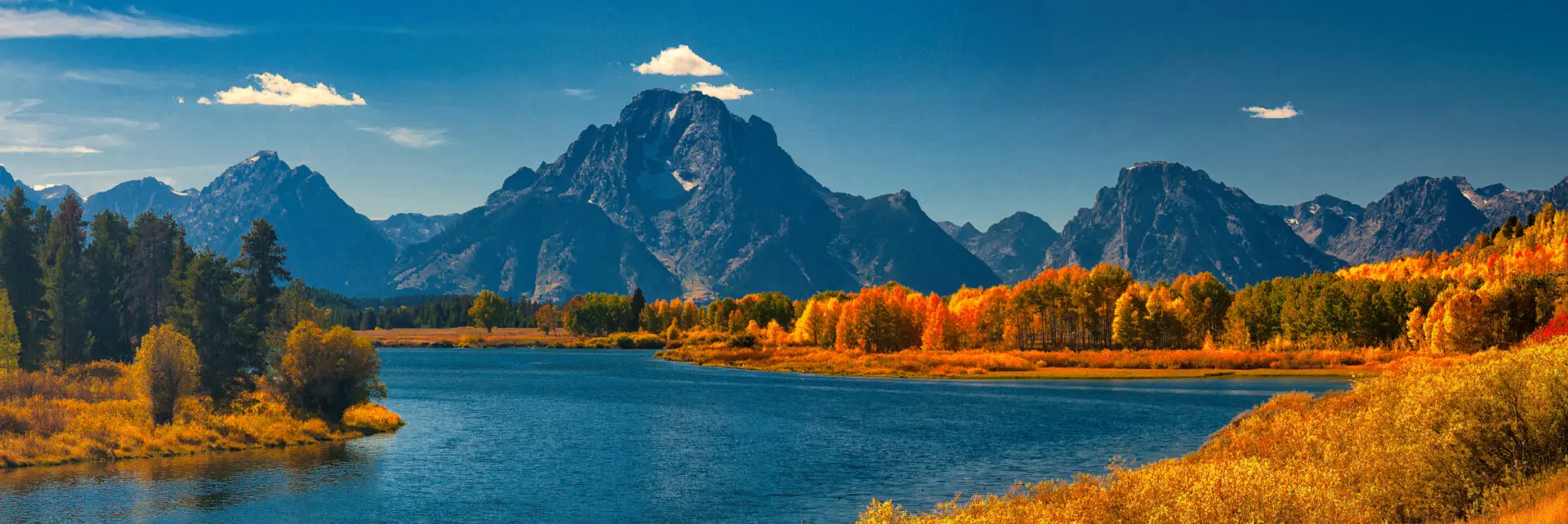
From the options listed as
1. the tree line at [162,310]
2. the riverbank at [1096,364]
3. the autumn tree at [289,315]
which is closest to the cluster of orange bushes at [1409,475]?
the tree line at [162,310]

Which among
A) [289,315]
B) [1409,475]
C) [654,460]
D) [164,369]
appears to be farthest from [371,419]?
[1409,475]

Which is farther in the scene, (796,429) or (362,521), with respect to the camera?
(796,429)

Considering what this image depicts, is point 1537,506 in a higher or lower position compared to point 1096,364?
higher

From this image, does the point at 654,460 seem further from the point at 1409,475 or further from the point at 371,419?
the point at 1409,475

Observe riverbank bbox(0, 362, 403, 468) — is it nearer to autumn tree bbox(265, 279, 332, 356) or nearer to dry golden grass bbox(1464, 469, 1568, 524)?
autumn tree bbox(265, 279, 332, 356)

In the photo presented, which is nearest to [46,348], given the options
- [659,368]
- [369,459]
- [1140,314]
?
[369,459]

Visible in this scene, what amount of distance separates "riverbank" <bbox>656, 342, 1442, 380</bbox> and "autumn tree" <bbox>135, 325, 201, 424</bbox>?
328ft

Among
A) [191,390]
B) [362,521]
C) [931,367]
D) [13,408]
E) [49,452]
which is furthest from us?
[931,367]

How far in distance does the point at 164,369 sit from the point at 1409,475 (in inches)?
2782

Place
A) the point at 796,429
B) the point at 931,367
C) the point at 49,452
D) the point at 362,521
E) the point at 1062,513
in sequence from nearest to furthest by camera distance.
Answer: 1. the point at 1062,513
2. the point at 362,521
3. the point at 49,452
4. the point at 796,429
5. the point at 931,367

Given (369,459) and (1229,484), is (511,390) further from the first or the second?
(1229,484)

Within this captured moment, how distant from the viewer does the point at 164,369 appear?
66312 mm

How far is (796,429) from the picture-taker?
7869cm

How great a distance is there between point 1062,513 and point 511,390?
106 metres
